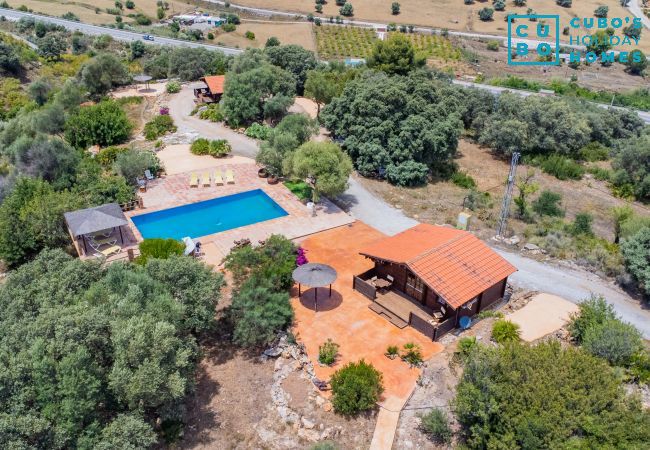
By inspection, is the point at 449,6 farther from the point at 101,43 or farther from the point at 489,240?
the point at 489,240

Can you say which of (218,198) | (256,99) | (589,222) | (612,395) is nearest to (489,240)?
(589,222)

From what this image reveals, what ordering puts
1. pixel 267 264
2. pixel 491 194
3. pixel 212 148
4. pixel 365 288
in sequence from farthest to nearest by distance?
pixel 212 148 → pixel 491 194 → pixel 365 288 → pixel 267 264

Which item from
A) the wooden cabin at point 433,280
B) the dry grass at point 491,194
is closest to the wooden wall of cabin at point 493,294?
the wooden cabin at point 433,280

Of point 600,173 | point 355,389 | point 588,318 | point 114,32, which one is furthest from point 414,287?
point 114,32

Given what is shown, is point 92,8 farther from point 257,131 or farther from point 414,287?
point 414,287

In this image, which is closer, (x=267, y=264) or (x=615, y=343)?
(x=615, y=343)

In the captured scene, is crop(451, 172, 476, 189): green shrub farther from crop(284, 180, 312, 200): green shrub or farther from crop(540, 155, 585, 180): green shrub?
crop(284, 180, 312, 200): green shrub

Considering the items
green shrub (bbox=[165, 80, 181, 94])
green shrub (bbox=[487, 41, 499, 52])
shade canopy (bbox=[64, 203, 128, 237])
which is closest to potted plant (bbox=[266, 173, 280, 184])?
shade canopy (bbox=[64, 203, 128, 237])
